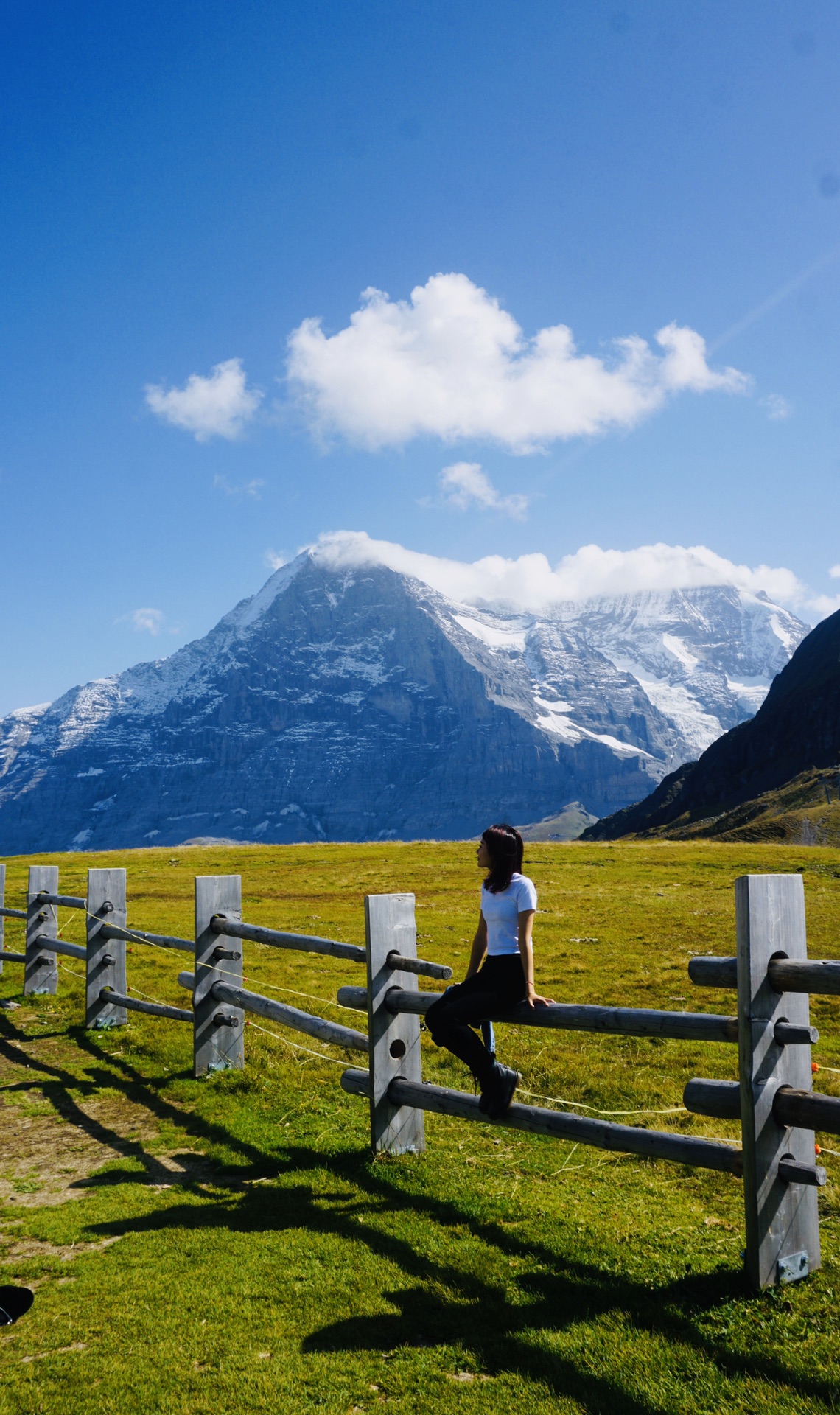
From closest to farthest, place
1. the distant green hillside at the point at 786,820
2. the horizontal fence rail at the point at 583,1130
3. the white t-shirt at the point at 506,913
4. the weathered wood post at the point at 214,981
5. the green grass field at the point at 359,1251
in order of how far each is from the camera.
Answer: the green grass field at the point at 359,1251, the horizontal fence rail at the point at 583,1130, the white t-shirt at the point at 506,913, the weathered wood post at the point at 214,981, the distant green hillside at the point at 786,820

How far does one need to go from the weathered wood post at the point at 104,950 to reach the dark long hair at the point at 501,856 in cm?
914

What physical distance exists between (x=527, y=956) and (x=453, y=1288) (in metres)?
2.36

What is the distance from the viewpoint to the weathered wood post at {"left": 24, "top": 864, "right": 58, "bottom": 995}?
17.4 m

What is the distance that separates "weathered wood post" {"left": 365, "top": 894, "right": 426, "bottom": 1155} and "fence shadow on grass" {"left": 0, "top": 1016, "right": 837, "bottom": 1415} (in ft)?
1.35

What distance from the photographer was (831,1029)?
1506 cm

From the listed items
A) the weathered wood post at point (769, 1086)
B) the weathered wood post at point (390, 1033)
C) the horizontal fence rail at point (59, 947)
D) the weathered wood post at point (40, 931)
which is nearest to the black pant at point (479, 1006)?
the weathered wood post at point (390, 1033)

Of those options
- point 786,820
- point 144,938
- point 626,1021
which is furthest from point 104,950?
point 786,820

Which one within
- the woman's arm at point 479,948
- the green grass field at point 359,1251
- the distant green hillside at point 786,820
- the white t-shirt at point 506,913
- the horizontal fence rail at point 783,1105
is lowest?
the distant green hillside at point 786,820

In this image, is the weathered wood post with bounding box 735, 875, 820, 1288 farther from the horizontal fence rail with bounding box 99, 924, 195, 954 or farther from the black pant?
the horizontal fence rail with bounding box 99, 924, 195, 954

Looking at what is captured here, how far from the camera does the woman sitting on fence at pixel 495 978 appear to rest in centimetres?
722

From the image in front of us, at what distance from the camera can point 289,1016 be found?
10.0 metres

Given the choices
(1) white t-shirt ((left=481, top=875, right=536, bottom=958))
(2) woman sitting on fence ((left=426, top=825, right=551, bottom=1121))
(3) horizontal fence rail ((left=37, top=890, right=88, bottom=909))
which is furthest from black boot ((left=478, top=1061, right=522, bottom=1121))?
(3) horizontal fence rail ((left=37, top=890, right=88, bottom=909))

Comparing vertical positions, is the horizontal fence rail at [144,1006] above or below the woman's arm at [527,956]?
below

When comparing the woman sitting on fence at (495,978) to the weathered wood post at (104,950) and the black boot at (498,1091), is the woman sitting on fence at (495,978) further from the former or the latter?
the weathered wood post at (104,950)
